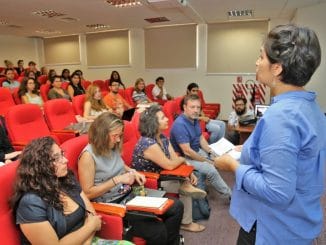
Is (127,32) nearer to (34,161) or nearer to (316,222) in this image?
(34,161)

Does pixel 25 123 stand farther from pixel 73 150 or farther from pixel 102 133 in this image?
pixel 102 133

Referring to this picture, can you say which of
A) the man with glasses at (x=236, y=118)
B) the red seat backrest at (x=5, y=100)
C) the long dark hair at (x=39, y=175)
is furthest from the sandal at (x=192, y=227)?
the red seat backrest at (x=5, y=100)

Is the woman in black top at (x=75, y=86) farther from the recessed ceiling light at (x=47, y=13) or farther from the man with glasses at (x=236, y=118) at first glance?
the man with glasses at (x=236, y=118)

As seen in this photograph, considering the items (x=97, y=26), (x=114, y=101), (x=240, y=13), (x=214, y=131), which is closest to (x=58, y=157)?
(x=214, y=131)

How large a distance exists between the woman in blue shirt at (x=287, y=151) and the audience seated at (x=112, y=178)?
36.6 inches

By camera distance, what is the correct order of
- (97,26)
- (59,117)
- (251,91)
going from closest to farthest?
(59,117) → (251,91) → (97,26)

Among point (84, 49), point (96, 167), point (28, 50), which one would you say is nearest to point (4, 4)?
point (84, 49)

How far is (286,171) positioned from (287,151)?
58mm

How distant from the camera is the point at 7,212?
1354mm

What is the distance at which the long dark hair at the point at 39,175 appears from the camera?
1357 millimetres

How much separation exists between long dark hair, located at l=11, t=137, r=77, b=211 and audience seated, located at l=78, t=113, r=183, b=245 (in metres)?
0.41

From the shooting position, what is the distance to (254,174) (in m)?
0.90

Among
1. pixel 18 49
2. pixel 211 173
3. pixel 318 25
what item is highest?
pixel 18 49

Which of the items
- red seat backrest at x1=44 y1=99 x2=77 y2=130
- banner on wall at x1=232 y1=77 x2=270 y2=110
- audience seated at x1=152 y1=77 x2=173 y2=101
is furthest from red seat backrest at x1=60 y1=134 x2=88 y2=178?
banner on wall at x1=232 y1=77 x2=270 y2=110
